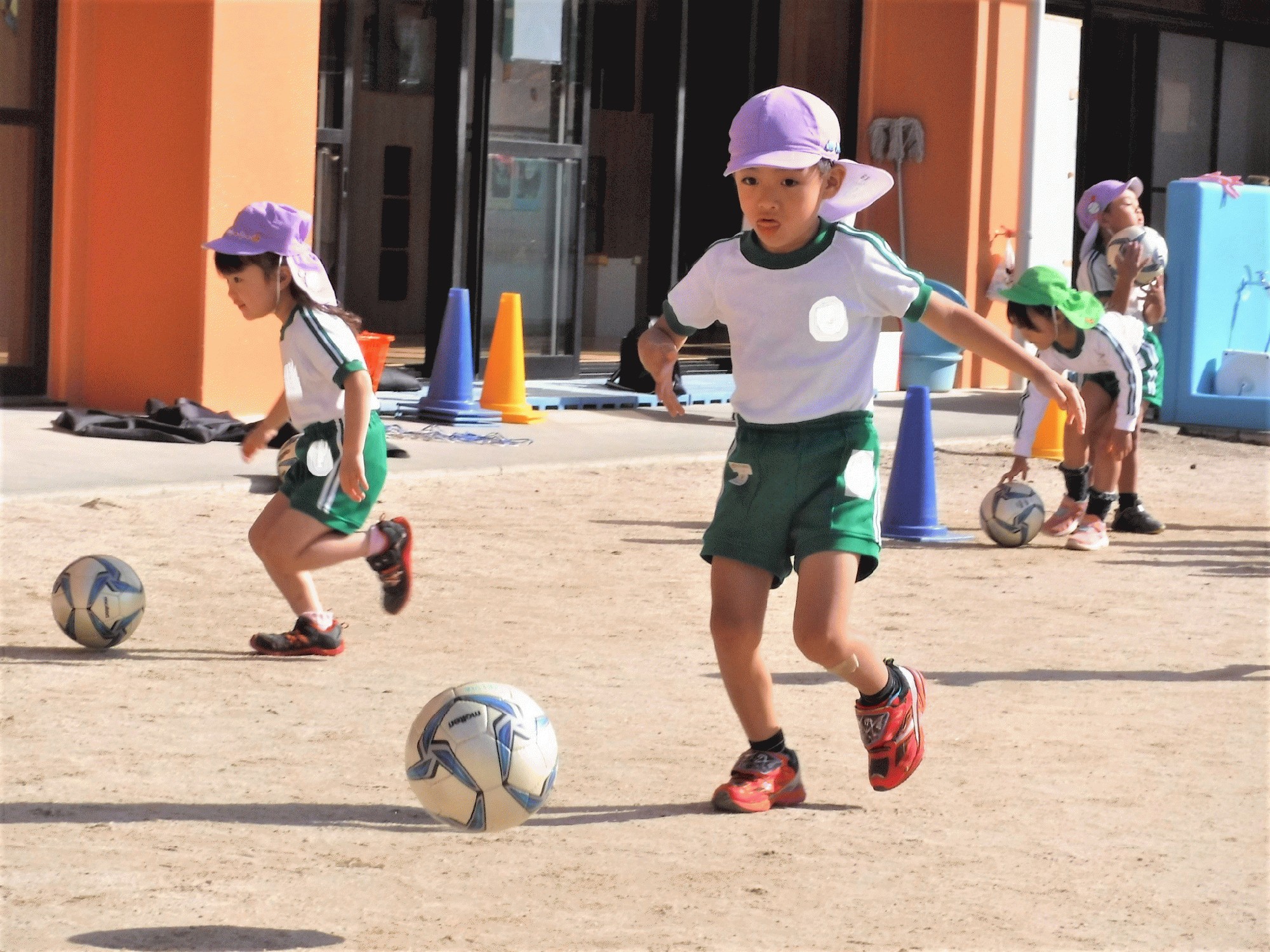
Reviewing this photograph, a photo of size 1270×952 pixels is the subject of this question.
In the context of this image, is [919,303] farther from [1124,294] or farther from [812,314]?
[1124,294]

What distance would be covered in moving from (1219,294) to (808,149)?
11398mm

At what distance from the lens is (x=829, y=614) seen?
4691 mm

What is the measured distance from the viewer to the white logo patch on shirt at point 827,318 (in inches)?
188

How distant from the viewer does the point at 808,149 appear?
4.68 meters

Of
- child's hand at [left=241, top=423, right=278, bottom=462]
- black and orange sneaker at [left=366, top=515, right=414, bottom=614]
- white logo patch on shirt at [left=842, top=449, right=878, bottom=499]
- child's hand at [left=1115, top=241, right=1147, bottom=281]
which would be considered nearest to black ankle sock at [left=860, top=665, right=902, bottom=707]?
white logo patch on shirt at [left=842, top=449, right=878, bottom=499]

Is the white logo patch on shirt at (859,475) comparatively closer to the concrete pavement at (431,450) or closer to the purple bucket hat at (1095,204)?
the concrete pavement at (431,450)

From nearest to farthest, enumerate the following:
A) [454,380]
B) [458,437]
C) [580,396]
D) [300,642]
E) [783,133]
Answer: [783,133], [300,642], [458,437], [454,380], [580,396]

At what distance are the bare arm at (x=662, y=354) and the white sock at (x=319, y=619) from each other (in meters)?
1.86

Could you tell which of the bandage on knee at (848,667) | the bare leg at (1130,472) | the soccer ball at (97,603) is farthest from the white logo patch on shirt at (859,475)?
the bare leg at (1130,472)

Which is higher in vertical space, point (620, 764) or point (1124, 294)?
point (1124, 294)

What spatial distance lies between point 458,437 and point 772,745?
754 cm

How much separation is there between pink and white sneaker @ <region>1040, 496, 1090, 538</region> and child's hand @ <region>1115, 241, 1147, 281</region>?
125 cm

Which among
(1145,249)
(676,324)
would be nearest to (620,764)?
(676,324)

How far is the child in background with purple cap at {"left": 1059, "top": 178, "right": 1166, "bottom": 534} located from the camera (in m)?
9.69
